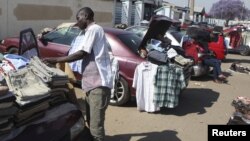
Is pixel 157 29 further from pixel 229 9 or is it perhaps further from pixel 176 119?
pixel 229 9

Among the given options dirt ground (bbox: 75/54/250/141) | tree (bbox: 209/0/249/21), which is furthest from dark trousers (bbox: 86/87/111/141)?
tree (bbox: 209/0/249/21)

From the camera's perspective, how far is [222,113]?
7.74 metres

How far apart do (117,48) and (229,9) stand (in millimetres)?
68554

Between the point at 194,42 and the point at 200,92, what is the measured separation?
2.63 metres

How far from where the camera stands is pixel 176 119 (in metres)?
7.01

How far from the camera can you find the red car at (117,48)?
Result: 738 centimetres

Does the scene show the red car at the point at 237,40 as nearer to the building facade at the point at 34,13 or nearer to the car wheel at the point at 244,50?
the car wheel at the point at 244,50

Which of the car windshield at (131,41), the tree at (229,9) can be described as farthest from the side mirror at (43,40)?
the tree at (229,9)

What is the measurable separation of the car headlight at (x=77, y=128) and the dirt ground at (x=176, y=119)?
1.88 m

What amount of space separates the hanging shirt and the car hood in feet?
2.86

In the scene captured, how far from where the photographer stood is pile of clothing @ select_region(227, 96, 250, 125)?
5265 mm

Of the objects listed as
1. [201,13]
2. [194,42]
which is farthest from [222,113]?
[201,13]

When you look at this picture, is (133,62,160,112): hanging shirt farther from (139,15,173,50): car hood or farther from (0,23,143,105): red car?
(139,15,173,50): car hood

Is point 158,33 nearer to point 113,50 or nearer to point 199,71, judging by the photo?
point 113,50
